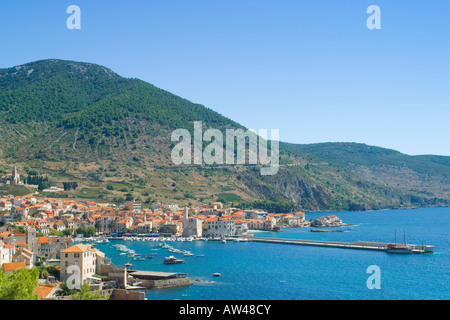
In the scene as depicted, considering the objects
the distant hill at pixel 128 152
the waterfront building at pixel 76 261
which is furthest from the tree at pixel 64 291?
the distant hill at pixel 128 152

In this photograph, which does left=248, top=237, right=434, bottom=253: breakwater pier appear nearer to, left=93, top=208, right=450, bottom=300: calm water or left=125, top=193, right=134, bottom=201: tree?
left=93, top=208, right=450, bottom=300: calm water

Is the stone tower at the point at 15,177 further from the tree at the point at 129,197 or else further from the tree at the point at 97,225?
the tree at the point at 97,225

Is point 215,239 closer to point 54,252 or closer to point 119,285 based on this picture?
point 54,252

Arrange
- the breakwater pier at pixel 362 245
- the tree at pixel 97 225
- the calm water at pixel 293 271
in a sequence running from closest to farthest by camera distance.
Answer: the calm water at pixel 293 271 < the breakwater pier at pixel 362 245 < the tree at pixel 97 225

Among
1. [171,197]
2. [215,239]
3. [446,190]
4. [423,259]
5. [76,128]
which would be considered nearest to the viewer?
[423,259]

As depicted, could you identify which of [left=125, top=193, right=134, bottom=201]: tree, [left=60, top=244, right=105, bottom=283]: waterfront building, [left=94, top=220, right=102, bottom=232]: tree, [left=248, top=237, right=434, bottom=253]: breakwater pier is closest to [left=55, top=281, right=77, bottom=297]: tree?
[left=60, top=244, right=105, bottom=283]: waterfront building
